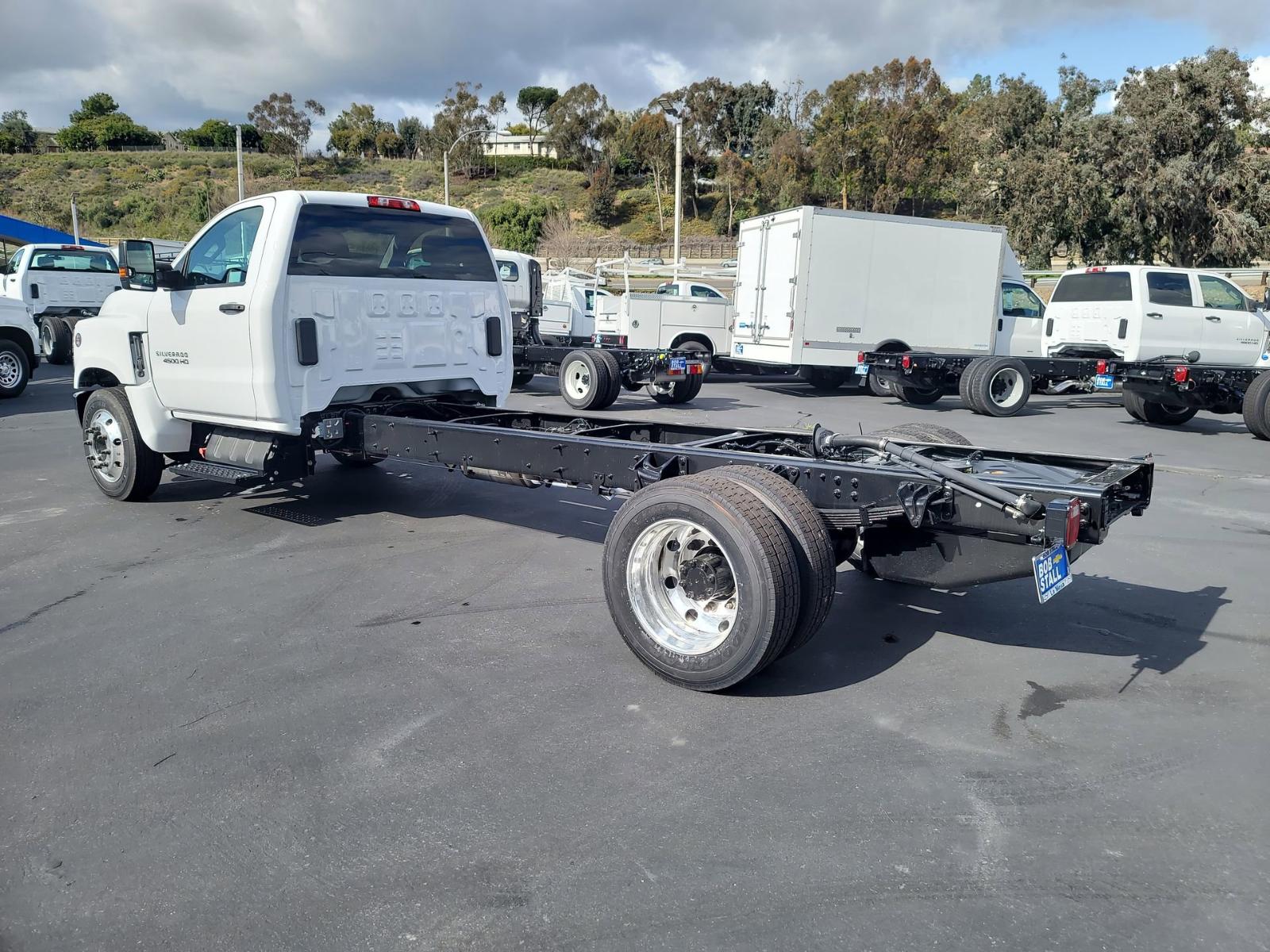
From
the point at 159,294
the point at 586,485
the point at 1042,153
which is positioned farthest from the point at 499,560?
the point at 1042,153

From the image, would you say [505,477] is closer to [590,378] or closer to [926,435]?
[926,435]

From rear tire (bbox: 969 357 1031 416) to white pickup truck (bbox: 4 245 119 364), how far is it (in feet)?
58.2

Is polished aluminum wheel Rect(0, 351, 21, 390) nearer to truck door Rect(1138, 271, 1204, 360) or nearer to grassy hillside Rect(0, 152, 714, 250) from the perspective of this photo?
truck door Rect(1138, 271, 1204, 360)

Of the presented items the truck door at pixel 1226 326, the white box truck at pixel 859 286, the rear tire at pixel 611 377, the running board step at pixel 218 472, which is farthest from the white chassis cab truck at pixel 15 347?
the truck door at pixel 1226 326

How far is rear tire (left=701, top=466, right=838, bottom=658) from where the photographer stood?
12.3 feet

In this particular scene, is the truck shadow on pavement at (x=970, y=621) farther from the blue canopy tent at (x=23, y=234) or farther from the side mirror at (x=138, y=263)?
the blue canopy tent at (x=23, y=234)

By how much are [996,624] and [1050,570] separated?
147 cm

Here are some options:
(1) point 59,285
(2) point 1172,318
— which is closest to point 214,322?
(2) point 1172,318

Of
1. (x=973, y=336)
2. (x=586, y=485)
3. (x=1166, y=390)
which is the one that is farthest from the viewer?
(x=973, y=336)

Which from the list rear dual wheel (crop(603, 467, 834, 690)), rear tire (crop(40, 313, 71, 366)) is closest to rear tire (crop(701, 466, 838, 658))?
rear dual wheel (crop(603, 467, 834, 690))

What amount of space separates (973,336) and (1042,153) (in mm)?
24185

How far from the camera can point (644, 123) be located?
64.5 meters

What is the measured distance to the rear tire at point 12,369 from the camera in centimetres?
1441

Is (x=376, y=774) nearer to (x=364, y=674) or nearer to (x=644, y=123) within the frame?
(x=364, y=674)
